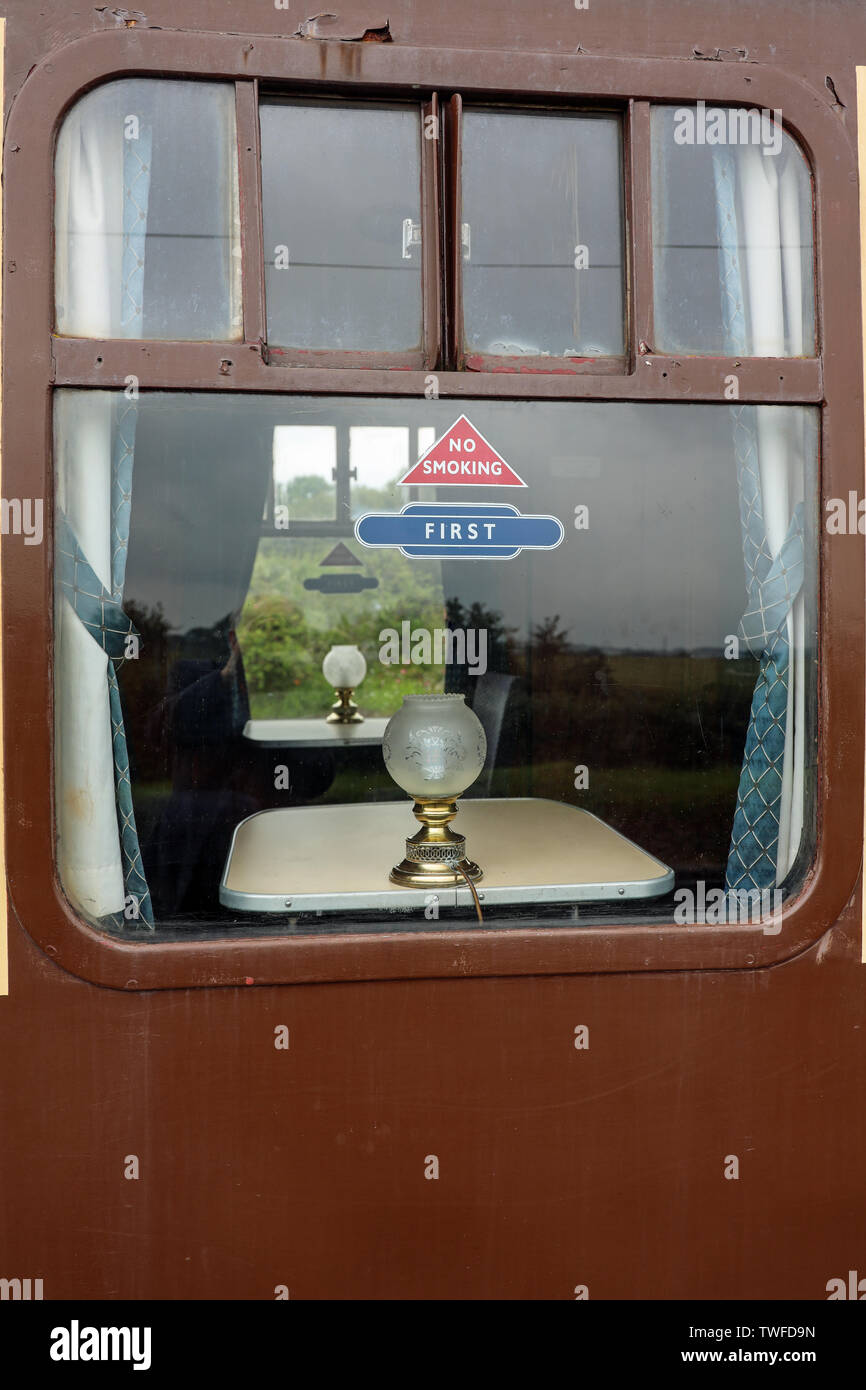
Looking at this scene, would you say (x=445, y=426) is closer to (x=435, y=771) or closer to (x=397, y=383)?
(x=397, y=383)

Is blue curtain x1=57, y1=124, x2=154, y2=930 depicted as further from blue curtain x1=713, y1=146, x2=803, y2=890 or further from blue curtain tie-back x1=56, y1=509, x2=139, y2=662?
blue curtain x1=713, y1=146, x2=803, y2=890

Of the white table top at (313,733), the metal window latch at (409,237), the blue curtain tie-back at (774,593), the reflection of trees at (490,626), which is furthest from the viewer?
the white table top at (313,733)

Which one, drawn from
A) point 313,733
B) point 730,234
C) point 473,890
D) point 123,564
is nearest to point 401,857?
point 473,890

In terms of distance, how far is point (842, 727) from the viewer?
1725mm

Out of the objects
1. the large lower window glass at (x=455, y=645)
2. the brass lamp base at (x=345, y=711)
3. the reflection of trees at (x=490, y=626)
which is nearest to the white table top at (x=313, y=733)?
the brass lamp base at (x=345, y=711)

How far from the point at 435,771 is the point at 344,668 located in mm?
2283

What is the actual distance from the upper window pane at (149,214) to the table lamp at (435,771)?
75cm

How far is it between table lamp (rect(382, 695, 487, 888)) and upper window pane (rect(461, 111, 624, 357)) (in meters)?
0.66

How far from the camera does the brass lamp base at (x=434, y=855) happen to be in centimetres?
179

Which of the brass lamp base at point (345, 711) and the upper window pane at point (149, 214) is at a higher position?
the upper window pane at point (149, 214)

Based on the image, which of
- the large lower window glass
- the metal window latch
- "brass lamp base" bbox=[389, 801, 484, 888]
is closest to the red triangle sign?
the large lower window glass

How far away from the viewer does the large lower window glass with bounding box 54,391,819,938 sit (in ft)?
5.41

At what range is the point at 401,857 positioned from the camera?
194 centimetres

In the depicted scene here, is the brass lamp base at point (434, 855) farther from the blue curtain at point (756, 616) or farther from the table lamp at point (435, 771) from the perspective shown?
the blue curtain at point (756, 616)
